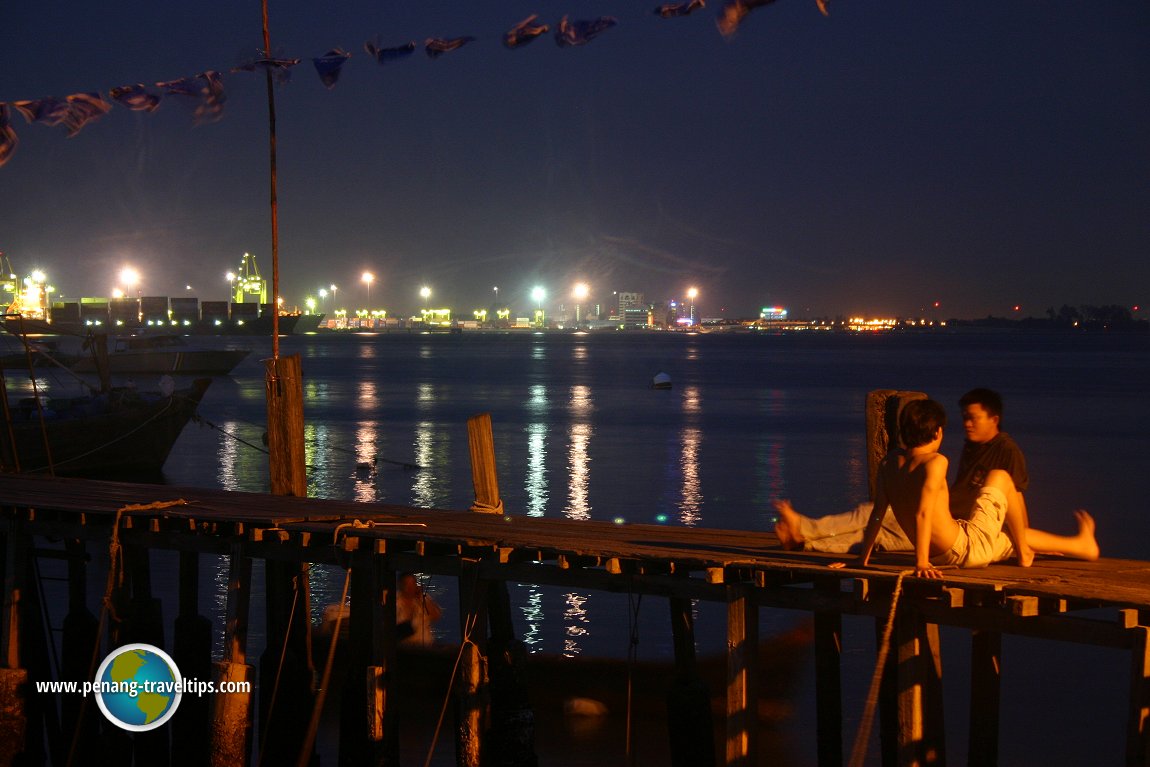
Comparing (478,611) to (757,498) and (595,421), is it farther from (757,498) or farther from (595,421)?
(595,421)

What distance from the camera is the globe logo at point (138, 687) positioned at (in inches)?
400

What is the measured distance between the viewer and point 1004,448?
798 cm

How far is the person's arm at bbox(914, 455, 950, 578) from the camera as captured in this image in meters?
7.06

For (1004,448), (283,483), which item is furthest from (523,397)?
(1004,448)

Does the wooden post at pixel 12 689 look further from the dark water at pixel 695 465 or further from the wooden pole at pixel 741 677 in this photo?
the wooden pole at pixel 741 677

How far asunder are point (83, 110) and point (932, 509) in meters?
→ 11.5

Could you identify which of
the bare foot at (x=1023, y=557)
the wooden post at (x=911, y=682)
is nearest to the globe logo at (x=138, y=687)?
the wooden post at (x=911, y=682)

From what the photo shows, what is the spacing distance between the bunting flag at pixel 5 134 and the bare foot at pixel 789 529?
10.4 meters

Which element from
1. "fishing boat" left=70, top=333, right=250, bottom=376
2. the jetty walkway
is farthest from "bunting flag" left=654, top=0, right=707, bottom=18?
"fishing boat" left=70, top=333, right=250, bottom=376

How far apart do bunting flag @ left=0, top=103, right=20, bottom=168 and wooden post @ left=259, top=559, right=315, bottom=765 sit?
20.4ft

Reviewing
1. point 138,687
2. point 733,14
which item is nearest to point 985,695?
point 733,14

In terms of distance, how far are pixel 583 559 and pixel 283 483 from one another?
505 cm

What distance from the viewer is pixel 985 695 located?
873 centimetres

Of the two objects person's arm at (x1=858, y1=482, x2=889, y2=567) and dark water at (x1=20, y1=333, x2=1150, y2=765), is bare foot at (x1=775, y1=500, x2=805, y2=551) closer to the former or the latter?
person's arm at (x1=858, y1=482, x2=889, y2=567)
